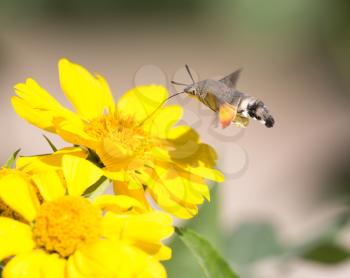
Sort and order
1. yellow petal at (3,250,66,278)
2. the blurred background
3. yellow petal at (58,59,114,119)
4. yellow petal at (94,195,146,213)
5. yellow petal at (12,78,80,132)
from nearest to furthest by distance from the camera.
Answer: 1. yellow petal at (3,250,66,278)
2. yellow petal at (94,195,146,213)
3. yellow petal at (12,78,80,132)
4. yellow petal at (58,59,114,119)
5. the blurred background

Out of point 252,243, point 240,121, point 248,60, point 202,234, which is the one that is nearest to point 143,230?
point 240,121

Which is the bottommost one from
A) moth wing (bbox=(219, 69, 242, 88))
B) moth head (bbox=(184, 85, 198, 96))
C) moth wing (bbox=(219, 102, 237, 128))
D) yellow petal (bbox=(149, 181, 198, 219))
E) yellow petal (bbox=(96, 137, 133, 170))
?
yellow petal (bbox=(149, 181, 198, 219))

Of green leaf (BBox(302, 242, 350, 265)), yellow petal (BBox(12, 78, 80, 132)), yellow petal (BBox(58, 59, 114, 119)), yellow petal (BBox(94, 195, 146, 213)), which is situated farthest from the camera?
green leaf (BBox(302, 242, 350, 265))

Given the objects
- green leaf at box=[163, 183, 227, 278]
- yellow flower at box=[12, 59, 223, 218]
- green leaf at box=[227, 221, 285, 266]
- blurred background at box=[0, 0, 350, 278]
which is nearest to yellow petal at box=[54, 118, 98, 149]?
yellow flower at box=[12, 59, 223, 218]

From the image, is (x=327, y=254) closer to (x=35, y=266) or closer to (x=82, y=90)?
(x=82, y=90)

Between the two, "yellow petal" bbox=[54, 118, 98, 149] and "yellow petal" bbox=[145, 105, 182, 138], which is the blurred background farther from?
"yellow petal" bbox=[54, 118, 98, 149]

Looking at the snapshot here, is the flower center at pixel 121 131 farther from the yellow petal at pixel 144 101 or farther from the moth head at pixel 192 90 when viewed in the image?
the moth head at pixel 192 90
